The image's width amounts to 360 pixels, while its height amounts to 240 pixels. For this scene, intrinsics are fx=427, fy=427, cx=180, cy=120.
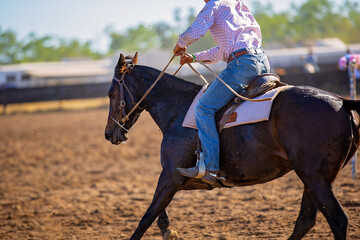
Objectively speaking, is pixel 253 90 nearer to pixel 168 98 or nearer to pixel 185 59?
pixel 185 59

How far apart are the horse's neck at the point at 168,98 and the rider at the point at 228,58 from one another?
56cm

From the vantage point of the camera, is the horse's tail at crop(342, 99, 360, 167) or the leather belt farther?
the leather belt

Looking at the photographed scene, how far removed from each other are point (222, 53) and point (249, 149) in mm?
1136

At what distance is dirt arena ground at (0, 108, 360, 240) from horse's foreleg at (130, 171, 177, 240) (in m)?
1.18

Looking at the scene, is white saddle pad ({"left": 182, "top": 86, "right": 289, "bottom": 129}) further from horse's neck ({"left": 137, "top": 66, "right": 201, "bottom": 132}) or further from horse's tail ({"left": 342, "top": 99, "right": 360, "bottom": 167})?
horse's neck ({"left": 137, "top": 66, "right": 201, "bottom": 132})

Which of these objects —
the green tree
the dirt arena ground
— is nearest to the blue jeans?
the dirt arena ground

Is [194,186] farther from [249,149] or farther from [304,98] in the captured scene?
[304,98]

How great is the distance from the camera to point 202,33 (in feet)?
14.3

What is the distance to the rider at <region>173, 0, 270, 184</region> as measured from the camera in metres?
4.31

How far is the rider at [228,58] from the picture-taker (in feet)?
14.1

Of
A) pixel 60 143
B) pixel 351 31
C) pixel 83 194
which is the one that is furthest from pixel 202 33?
pixel 351 31

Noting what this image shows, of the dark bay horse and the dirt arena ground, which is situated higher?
the dark bay horse

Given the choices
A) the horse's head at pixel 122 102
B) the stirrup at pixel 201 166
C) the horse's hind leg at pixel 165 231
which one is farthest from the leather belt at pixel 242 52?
the horse's hind leg at pixel 165 231

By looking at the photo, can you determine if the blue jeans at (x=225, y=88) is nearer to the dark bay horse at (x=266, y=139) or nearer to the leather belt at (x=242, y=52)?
the leather belt at (x=242, y=52)
